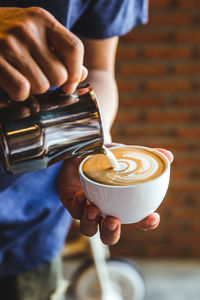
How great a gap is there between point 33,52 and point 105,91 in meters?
0.58

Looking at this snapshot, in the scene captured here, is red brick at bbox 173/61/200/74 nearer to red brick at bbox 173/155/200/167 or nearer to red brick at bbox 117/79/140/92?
red brick at bbox 117/79/140/92

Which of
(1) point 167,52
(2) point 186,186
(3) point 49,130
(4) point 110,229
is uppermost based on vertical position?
(3) point 49,130

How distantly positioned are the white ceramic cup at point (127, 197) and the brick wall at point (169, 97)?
1430 millimetres

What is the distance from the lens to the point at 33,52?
0.52 m

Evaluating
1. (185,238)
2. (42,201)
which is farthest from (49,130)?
(185,238)

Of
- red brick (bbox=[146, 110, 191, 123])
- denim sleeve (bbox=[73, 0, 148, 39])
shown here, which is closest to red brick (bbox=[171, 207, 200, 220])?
red brick (bbox=[146, 110, 191, 123])

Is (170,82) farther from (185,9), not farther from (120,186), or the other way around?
(120,186)

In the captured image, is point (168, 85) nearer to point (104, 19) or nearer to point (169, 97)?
point (169, 97)

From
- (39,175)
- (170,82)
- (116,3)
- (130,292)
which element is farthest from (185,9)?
(130,292)

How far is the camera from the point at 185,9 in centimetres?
192

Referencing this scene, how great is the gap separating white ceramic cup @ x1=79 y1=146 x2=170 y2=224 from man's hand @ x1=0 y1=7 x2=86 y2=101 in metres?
0.24

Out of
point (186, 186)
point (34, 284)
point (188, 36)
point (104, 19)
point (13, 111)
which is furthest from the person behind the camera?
point (186, 186)

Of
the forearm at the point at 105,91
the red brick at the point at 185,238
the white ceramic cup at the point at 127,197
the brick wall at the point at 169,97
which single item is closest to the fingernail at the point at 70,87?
the white ceramic cup at the point at 127,197

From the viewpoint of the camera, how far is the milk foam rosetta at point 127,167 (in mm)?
730
